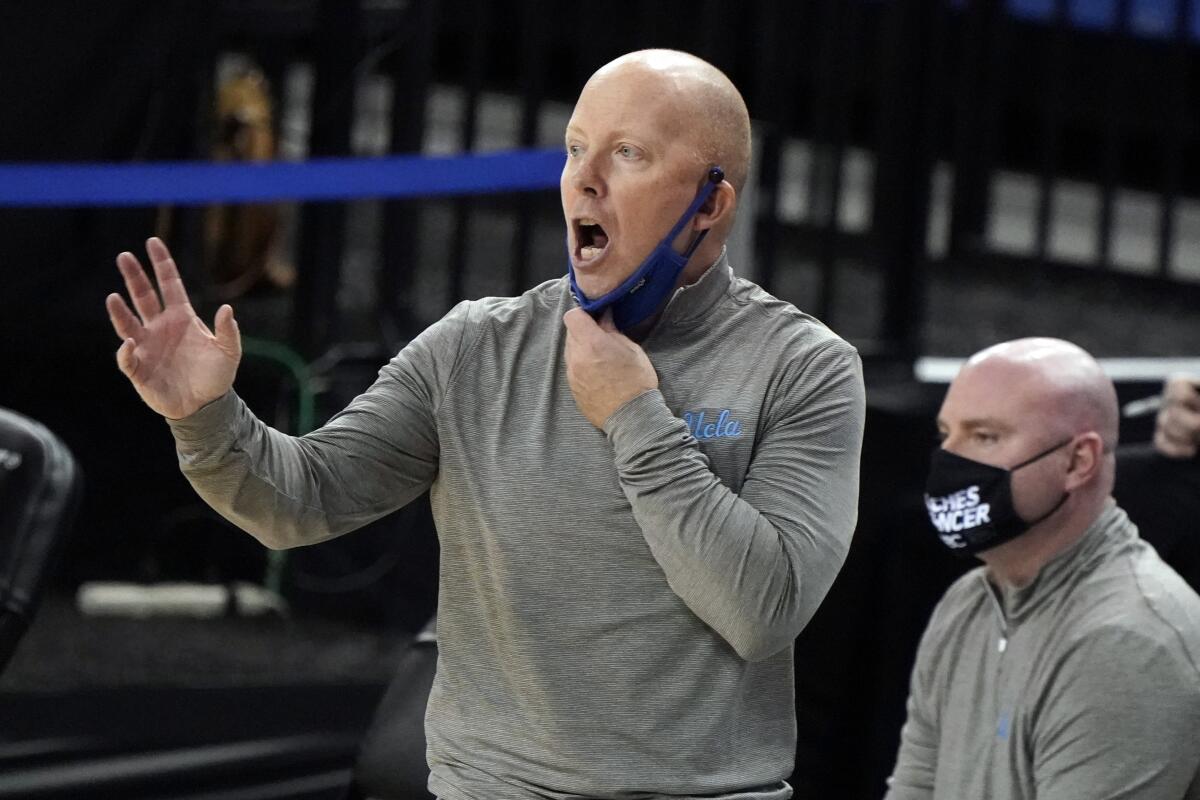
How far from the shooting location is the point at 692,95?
1.54 meters

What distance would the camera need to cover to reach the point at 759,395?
60.6 inches

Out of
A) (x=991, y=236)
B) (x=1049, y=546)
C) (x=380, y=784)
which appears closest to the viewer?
(x=380, y=784)

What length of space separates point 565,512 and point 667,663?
147mm

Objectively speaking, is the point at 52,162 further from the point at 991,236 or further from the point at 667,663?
the point at 667,663

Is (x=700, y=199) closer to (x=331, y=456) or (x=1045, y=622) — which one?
(x=331, y=456)

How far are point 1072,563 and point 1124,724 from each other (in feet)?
0.86

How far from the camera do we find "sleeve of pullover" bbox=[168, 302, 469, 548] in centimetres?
151

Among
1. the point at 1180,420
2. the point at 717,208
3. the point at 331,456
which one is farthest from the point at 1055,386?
the point at 331,456

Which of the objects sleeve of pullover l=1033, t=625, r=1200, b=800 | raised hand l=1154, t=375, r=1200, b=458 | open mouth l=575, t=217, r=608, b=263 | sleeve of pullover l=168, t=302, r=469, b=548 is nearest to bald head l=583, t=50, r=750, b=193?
open mouth l=575, t=217, r=608, b=263

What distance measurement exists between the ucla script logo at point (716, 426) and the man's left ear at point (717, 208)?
163mm

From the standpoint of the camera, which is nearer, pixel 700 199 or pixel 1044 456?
pixel 700 199

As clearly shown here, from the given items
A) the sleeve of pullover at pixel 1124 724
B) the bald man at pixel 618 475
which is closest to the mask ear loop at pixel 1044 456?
the sleeve of pullover at pixel 1124 724

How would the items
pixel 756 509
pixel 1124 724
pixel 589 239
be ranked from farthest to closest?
1. pixel 1124 724
2. pixel 589 239
3. pixel 756 509

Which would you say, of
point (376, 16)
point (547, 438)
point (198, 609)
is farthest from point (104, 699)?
point (547, 438)
